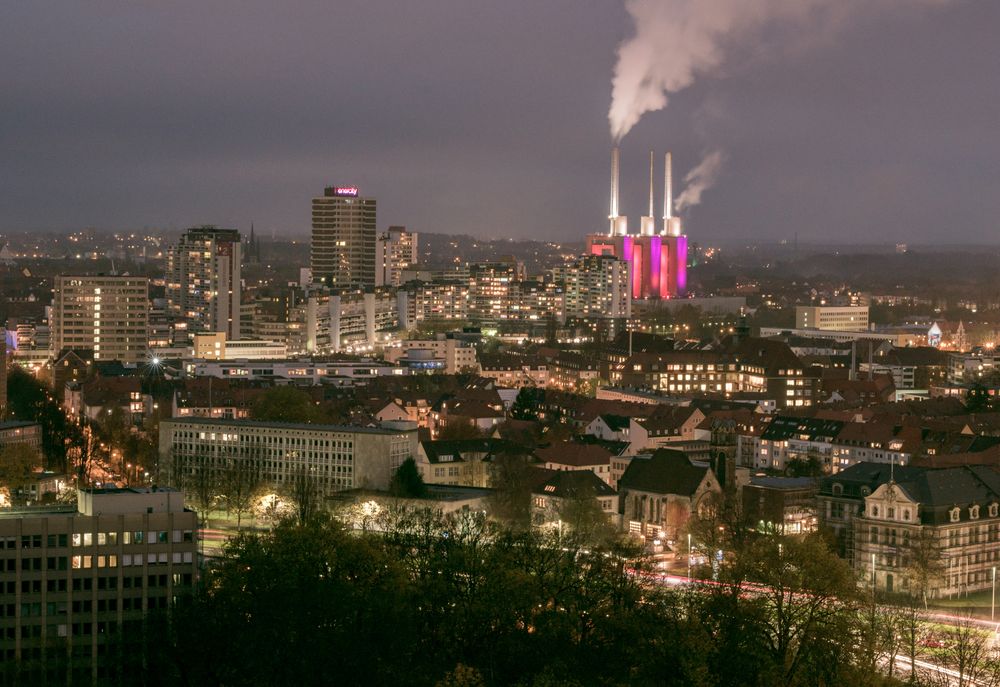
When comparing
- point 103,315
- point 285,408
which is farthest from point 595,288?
point 285,408

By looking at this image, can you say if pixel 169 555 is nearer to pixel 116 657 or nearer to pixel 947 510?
pixel 116 657

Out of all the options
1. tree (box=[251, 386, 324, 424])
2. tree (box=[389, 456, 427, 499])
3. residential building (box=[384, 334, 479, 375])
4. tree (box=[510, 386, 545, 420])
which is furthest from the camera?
residential building (box=[384, 334, 479, 375])

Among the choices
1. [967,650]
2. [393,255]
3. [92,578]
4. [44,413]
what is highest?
[393,255]

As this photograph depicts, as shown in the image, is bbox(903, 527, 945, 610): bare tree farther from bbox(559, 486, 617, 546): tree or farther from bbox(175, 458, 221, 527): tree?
bbox(175, 458, 221, 527): tree

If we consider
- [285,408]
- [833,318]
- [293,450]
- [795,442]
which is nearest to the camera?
[293,450]

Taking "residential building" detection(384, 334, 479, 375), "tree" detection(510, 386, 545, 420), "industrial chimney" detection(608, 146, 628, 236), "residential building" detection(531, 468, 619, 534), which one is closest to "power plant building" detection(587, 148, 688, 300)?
"industrial chimney" detection(608, 146, 628, 236)

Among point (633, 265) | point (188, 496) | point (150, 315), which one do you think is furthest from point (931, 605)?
point (633, 265)

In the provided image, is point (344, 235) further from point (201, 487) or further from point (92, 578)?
point (92, 578)
